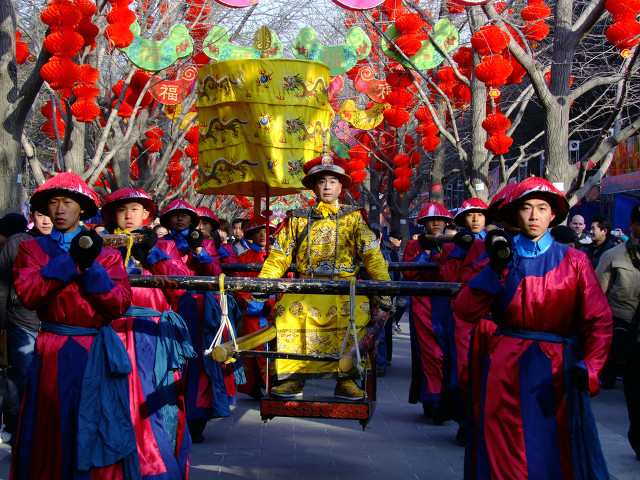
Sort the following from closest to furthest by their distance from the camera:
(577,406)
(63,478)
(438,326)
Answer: (577,406) → (63,478) → (438,326)

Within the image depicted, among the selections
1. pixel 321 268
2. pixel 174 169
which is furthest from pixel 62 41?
pixel 174 169

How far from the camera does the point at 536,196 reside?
3924mm

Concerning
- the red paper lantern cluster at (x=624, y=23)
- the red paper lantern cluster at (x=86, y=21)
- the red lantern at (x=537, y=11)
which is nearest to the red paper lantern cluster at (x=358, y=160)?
the red lantern at (x=537, y=11)

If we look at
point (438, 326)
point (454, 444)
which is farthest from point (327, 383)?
point (454, 444)

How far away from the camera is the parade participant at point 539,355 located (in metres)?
3.66

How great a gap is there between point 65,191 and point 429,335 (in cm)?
479

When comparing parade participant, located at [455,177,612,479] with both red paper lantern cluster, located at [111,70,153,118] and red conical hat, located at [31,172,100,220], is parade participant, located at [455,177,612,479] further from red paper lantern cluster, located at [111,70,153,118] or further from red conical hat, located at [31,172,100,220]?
red paper lantern cluster, located at [111,70,153,118]

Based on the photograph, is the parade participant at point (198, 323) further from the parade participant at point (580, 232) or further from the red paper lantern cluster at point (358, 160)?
the red paper lantern cluster at point (358, 160)

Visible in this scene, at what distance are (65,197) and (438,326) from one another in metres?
4.81

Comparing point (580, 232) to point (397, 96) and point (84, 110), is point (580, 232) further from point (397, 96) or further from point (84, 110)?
point (84, 110)

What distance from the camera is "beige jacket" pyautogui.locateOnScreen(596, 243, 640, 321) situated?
735 cm

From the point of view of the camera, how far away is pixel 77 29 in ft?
30.9

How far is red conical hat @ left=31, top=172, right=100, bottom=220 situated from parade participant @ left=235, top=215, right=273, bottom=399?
400cm

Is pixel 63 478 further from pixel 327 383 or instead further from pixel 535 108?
pixel 535 108
